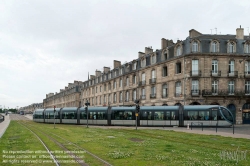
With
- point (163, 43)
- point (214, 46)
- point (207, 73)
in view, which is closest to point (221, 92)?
point (207, 73)

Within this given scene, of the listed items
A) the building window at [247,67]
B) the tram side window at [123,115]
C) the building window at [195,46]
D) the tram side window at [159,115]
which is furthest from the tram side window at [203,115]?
the building window at [247,67]

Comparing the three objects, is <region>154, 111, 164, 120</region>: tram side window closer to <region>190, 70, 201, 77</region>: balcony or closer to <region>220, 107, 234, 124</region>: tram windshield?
<region>220, 107, 234, 124</region>: tram windshield

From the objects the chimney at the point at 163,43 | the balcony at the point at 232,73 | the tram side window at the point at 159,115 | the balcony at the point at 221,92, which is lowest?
the tram side window at the point at 159,115

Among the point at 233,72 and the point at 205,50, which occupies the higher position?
the point at 205,50

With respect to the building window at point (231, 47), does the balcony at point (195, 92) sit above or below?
below

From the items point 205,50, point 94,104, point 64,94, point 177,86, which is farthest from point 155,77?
point 64,94

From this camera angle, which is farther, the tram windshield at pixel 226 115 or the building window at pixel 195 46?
the building window at pixel 195 46

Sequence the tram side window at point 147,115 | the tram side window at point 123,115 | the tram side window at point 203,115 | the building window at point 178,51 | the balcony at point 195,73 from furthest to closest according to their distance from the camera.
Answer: the building window at point 178,51 < the balcony at point 195,73 < the tram side window at point 123,115 < the tram side window at point 147,115 < the tram side window at point 203,115

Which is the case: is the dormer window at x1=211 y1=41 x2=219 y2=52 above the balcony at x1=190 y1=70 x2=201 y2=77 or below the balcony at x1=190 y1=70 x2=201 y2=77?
above

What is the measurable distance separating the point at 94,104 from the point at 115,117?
3366 cm

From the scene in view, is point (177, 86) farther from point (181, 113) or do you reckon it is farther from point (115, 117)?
point (115, 117)

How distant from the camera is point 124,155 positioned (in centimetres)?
1033

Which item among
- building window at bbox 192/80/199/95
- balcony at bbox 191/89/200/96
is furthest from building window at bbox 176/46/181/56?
balcony at bbox 191/89/200/96

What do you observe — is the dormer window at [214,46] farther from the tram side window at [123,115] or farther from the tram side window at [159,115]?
the tram side window at [123,115]
